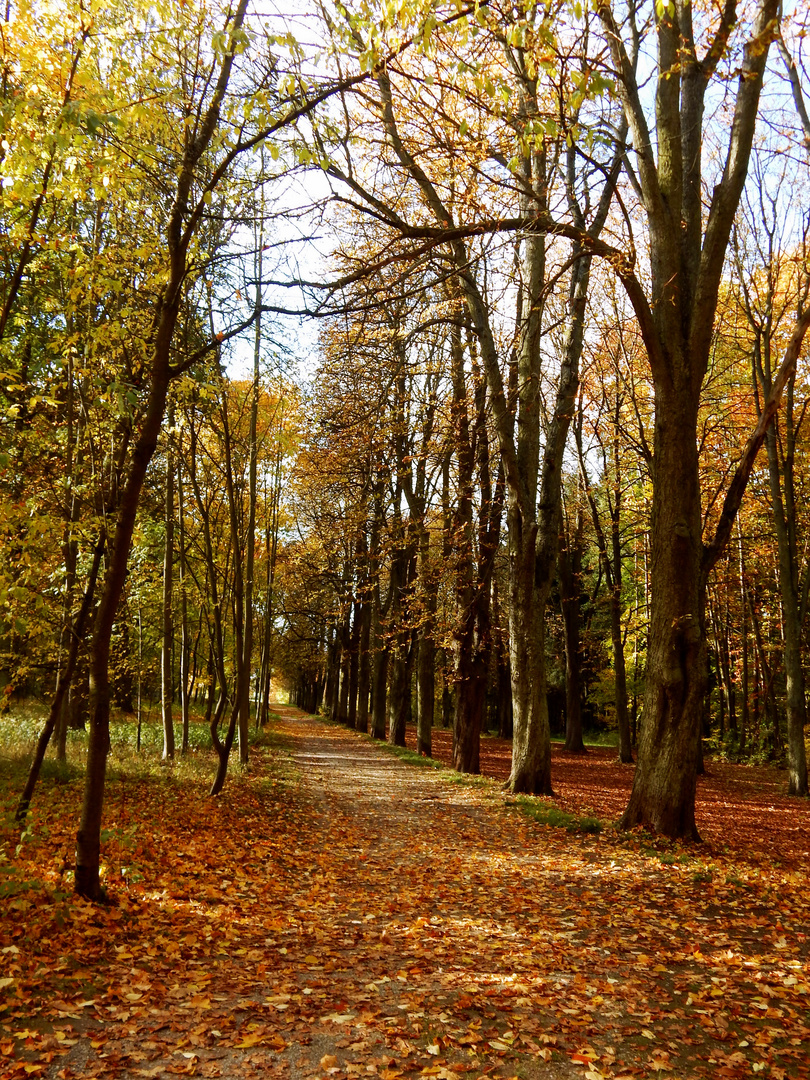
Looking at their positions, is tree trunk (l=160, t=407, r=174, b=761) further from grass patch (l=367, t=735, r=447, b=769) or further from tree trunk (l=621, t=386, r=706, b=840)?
tree trunk (l=621, t=386, r=706, b=840)

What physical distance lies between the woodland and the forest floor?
0.33 ft

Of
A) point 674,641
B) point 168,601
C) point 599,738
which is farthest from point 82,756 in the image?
point 599,738

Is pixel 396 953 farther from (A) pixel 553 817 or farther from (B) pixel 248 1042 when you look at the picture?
(A) pixel 553 817

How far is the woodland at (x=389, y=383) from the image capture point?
541 centimetres

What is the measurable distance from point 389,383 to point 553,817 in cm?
818

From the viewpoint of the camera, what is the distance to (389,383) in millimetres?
13633

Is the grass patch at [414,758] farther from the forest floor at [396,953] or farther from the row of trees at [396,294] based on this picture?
the forest floor at [396,953]

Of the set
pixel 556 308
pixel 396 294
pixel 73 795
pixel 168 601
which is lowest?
pixel 73 795

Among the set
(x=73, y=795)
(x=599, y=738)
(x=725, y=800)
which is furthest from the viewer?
(x=599, y=738)

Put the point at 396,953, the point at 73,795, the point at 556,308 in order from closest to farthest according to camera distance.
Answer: the point at 396,953 → the point at 73,795 → the point at 556,308

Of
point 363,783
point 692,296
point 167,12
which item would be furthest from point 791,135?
point 363,783

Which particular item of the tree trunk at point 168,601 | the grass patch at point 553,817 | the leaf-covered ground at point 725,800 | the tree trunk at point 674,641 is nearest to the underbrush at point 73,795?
the tree trunk at point 168,601

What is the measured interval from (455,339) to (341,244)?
4509mm

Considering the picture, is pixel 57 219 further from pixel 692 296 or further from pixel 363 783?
pixel 363 783
